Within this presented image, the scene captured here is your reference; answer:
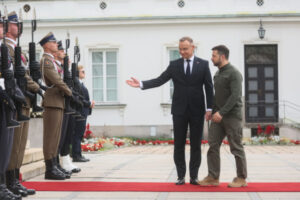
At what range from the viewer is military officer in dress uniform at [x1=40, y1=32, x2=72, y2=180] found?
343 inches

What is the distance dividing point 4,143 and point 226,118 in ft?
9.89

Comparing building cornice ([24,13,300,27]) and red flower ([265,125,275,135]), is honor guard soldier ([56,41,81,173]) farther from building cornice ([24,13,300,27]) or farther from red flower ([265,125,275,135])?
building cornice ([24,13,300,27])

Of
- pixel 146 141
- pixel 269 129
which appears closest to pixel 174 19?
pixel 146 141

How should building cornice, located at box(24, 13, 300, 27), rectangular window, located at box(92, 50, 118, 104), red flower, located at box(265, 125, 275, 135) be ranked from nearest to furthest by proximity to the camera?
1. red flower, located at box(265, 125, 275, 135)
2. building cornice, located at box(24, 13, 300, 27)
3. rectangular window, located at box(92, 50, 118, 104)

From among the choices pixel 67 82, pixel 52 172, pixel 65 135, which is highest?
pixel 67 82

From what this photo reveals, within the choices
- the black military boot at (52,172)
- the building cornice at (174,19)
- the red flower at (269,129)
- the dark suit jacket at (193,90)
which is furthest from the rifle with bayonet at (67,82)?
the building cornice at (174,19)

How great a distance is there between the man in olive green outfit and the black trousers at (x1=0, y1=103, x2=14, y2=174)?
2.77m

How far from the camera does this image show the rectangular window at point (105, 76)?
22047 millimetres

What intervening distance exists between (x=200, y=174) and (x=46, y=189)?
118 inches

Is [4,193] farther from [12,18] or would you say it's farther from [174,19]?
[174,19]

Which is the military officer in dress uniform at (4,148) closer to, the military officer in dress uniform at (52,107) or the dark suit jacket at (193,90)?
the military officer in dress uniform at (52,107)

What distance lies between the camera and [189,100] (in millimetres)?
8188

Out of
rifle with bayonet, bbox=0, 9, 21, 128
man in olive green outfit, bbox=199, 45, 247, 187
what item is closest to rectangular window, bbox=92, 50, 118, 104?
man in olive green outfit, bbox=199, 45, 247, 187

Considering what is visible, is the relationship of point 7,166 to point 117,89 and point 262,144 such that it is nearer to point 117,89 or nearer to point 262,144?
point 262,144
